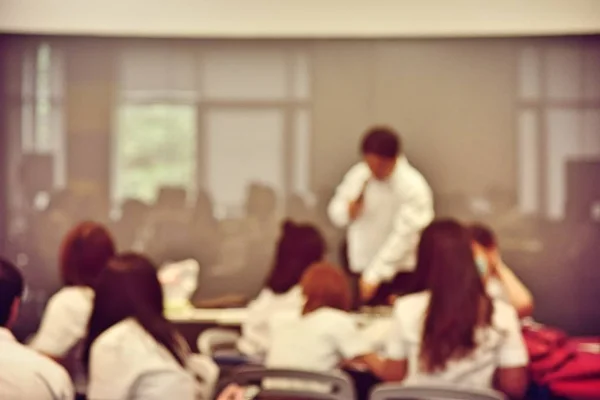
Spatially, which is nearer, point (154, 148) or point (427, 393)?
point (427, 393)

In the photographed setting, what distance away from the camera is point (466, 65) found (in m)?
2.56

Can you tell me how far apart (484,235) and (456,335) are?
37 centimetres

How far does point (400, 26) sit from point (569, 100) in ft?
1.82

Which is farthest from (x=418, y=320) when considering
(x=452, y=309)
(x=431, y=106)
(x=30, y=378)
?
(x=30, y=378)

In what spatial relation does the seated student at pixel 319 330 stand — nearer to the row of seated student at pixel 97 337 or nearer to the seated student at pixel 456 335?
the seated student at pixel 456 335

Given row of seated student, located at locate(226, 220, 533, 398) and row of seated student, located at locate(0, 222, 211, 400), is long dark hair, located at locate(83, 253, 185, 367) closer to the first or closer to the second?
row of seated student, located at locate(0, 222, 211, 400)

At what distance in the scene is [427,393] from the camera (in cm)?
216

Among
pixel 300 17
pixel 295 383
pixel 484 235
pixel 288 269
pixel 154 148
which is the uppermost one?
pixel 300 17

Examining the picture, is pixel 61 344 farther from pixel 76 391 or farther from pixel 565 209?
pixel 565 209

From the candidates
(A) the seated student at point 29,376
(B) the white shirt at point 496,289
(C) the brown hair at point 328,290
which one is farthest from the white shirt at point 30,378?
(B) the white shirt at point 496,289

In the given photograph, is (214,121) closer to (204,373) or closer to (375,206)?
(375,206)

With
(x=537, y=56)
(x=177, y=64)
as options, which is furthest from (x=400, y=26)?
(x=177, y=64)

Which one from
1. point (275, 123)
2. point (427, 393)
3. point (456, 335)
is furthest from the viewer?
point (275, 123)

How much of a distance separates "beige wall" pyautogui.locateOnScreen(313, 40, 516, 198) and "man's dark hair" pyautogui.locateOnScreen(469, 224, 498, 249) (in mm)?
112
